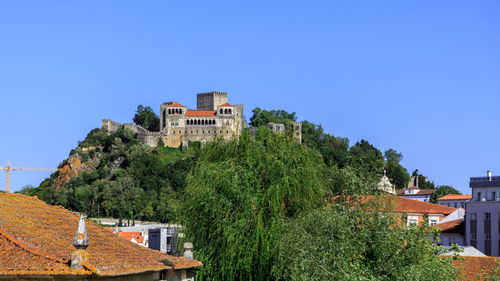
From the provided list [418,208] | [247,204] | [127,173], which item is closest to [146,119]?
[127,173]

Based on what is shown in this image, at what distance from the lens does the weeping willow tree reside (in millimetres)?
31812

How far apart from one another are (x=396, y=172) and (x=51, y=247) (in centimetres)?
16669

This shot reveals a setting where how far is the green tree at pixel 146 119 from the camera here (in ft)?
643

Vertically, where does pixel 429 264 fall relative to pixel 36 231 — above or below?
below

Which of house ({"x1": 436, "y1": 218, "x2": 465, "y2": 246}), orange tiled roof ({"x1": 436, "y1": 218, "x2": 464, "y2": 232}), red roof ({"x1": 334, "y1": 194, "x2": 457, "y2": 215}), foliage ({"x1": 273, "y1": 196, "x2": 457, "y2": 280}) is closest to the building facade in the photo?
house ({"x1": 436, "y1": 218, "x2": 465, "y2": 246})

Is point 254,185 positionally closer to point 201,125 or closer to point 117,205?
point 117,205

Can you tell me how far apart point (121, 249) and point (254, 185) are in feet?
48.8

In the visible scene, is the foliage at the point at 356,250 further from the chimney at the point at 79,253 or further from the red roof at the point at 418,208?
the red roof at the point at 418,208

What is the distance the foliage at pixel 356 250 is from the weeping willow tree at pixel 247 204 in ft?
7.48

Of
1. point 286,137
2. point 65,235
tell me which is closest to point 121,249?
point 65,235

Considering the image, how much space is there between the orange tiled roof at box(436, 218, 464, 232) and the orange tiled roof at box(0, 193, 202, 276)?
176 feet

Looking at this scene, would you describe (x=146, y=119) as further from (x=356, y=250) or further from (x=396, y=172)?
(x=356, y=250)

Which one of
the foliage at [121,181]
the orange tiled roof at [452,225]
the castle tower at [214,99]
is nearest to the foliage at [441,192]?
the foliage at [121,181]

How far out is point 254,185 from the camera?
34.1 meters
